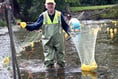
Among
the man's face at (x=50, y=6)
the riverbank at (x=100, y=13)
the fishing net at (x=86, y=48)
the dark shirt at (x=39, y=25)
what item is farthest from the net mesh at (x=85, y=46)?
the riverbank at (x=100, y=13)

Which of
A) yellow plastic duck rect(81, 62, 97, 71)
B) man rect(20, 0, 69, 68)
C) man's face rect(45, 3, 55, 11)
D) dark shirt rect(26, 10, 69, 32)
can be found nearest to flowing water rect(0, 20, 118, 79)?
yellow plastic duck rect(81, 62, 97, 71)

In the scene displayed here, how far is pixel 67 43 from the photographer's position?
54.8 ft

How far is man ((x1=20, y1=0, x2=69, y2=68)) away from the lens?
10289mm

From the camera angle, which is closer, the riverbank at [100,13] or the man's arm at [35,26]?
the man's arm at [35,26]

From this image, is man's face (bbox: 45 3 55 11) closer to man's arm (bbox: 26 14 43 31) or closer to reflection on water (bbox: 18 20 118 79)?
man's arm (bbox: 26 14 43 31)

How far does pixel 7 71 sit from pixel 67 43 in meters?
6.62

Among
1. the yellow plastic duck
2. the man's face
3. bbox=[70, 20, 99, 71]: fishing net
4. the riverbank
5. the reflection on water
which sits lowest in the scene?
the riverbank

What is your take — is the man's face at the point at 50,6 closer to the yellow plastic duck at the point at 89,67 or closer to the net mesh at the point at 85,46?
the net mesh at the point at 85,46

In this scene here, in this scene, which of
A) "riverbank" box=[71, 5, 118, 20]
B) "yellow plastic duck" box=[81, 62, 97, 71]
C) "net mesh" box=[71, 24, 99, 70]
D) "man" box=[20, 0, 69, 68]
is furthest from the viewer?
"riverbank" box=[71, 5, 118, 20]

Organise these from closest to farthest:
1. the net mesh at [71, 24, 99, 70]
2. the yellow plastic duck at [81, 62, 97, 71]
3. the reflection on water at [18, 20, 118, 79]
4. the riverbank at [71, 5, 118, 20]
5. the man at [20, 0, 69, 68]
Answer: the reflection on water at [18, 20, 118, 79] → the yellow plastic duck at [81, 62, 97, 71] → the net mesh at [71, 24, 99, 70] → the man at [20, 0, 69, 68] → the riverbank at [71, 5, 118, 20]

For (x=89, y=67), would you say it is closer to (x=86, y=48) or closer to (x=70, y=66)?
(x=86, y=48)

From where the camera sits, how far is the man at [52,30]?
10289 millimetres

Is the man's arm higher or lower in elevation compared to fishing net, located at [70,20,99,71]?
higher

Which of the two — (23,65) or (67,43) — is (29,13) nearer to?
(67,43)
